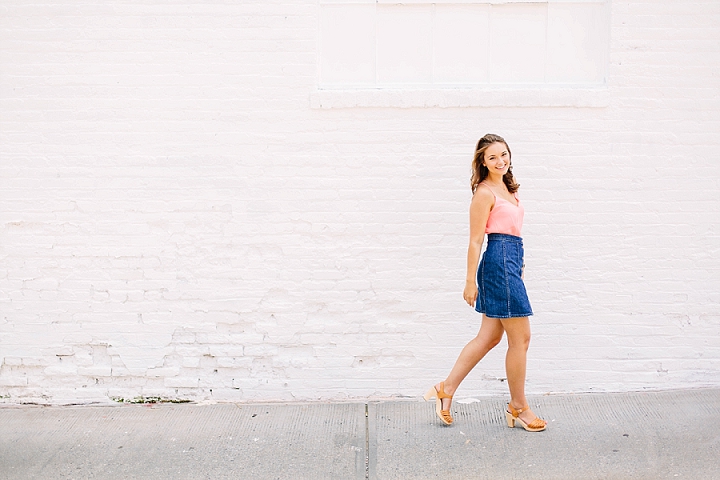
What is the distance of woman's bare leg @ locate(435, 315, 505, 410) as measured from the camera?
14.5 feet

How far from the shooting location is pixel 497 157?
4262 mm

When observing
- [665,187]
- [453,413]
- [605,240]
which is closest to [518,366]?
[453,413]

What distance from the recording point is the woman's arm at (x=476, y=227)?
4.24 metres

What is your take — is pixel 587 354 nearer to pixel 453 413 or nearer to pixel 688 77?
pixel 453 413

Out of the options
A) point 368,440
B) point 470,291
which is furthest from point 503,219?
point 368,440

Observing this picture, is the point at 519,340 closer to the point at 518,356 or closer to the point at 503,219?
the point at 518,356

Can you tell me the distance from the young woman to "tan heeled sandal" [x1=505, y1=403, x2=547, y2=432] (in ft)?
0.64

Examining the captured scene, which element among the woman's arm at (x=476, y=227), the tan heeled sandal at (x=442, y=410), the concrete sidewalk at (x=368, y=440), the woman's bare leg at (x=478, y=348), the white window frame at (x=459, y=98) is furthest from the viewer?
the white window frame at (x=459, y=98)

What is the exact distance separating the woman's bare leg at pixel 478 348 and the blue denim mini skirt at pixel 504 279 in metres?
0.12

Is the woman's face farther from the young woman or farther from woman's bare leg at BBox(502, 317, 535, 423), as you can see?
woman's bare leg at BBox(502, 317, 535, 423)

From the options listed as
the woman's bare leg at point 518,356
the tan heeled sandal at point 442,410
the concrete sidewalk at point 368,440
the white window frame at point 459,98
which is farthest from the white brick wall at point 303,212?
the woman's bare leg at point 518,356

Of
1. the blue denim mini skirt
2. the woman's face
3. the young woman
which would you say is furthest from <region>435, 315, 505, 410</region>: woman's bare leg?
the woman's face

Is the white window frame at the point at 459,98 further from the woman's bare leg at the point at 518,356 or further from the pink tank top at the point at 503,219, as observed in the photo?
the woman's bare leg at the point at 518,356

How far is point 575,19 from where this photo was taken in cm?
494
